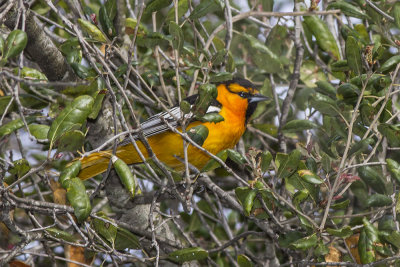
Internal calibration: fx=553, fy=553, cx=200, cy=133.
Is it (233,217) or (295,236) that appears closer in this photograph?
(295,236)

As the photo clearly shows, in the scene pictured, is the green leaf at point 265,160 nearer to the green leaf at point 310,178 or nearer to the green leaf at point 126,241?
the green leaf at point 310,178

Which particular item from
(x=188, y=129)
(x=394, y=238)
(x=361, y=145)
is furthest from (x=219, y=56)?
(x=394, y=238)

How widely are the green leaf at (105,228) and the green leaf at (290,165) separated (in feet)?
3.05

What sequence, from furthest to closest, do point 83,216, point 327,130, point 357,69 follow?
point 327,130 < point 357,69 < point 83,216

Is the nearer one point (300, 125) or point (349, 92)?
point (349, 92)

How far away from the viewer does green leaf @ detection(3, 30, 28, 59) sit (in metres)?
2.41

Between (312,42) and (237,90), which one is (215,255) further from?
(312,42)

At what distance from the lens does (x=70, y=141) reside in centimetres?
262

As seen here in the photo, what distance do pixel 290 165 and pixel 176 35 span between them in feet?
3.06

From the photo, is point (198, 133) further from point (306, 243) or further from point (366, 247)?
point (366, 247)

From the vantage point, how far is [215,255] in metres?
4.41

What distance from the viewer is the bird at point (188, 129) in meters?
3.91

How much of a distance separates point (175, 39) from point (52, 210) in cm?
114

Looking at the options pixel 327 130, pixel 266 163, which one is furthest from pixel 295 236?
pixel 327 130
